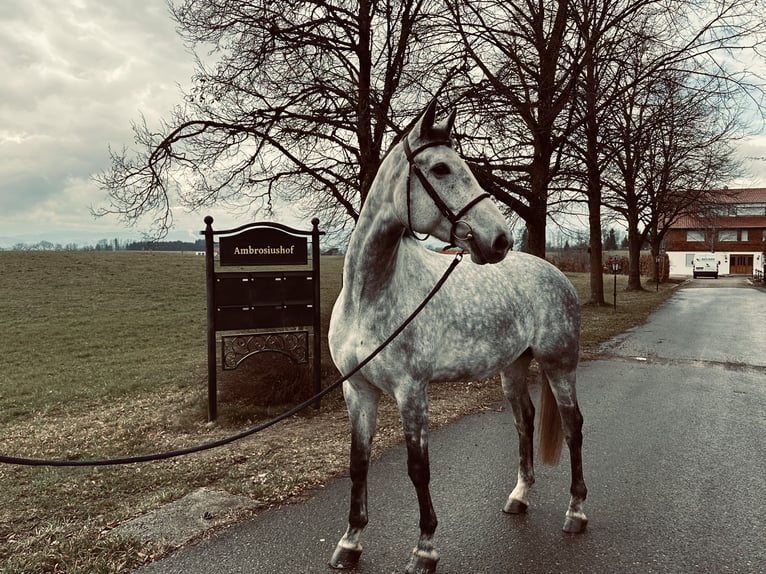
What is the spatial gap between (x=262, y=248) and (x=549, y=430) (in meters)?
4.35

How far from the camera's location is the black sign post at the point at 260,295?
6664 millimetres

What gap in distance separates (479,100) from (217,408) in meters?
6.81

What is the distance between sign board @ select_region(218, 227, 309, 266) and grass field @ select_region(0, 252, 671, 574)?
1.93m

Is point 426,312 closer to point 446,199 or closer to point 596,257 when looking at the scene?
point 446,199

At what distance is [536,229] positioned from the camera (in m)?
11.8

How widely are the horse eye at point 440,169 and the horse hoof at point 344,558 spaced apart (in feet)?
7.41

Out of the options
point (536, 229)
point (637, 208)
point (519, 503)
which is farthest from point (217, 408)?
point (637, 208)

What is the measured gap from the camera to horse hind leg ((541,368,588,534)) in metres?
3.63

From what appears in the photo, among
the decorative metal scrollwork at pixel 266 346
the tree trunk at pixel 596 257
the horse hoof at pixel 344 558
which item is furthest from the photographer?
the tree trunk at pixel 596 257

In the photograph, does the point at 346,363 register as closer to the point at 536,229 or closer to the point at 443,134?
the point at 443,134

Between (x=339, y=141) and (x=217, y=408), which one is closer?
(x=217, y=408)

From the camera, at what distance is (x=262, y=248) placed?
689cm

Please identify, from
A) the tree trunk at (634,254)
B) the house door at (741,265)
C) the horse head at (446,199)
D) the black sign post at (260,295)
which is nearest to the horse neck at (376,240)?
the horse head at (446,199)

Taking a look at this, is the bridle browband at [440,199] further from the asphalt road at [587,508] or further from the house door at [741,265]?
the house door at [741,265]
